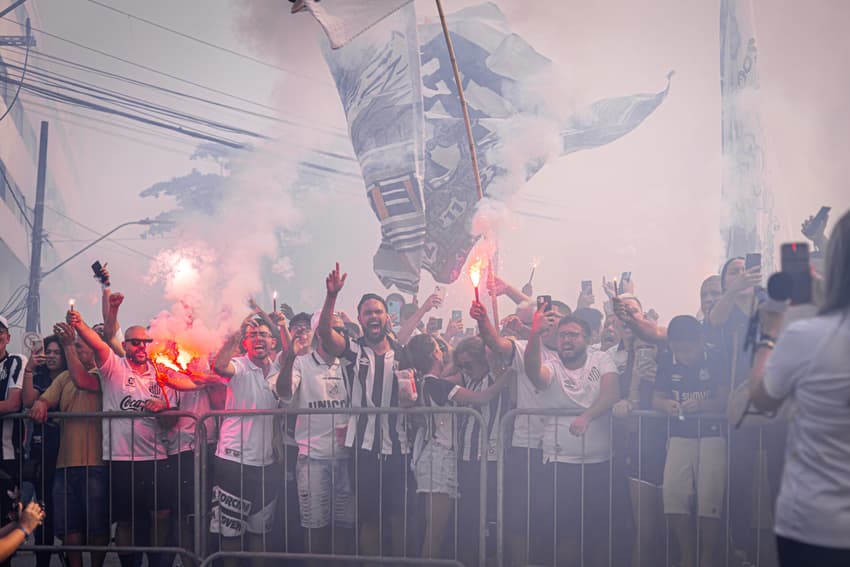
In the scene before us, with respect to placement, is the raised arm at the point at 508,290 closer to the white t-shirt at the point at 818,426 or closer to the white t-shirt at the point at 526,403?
the white t-shirt at the point at 526,403

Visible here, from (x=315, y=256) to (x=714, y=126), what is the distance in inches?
303

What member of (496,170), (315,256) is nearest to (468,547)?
(496,170)

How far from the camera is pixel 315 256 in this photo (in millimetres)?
16656

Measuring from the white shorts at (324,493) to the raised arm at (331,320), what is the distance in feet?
2.65

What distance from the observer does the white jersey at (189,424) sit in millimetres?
7004

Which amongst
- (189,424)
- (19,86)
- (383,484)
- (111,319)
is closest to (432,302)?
(383,484)

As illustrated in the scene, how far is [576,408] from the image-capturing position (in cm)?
608

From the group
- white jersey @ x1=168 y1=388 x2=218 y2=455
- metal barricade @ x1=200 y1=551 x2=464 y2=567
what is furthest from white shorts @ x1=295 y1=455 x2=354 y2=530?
white jersey @ x1=168 y1=388 x2=218 y2=455

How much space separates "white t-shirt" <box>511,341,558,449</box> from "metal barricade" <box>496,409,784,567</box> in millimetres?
59

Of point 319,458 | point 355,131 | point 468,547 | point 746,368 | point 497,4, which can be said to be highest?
point 497,4

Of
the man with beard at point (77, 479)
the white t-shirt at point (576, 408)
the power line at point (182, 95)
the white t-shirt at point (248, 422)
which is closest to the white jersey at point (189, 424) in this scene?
the white t-shirt at point (248, 422)

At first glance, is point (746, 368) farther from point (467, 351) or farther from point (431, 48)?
point (431, 48)

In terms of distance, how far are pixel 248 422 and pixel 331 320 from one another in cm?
95

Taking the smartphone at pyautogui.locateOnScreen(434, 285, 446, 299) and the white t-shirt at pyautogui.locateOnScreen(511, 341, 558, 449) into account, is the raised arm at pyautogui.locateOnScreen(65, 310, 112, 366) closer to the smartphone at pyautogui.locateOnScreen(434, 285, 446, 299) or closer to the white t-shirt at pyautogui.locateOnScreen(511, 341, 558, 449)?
the white t-shirt at pyautogui.locateOnScreen(511, 341, 558, 449)
